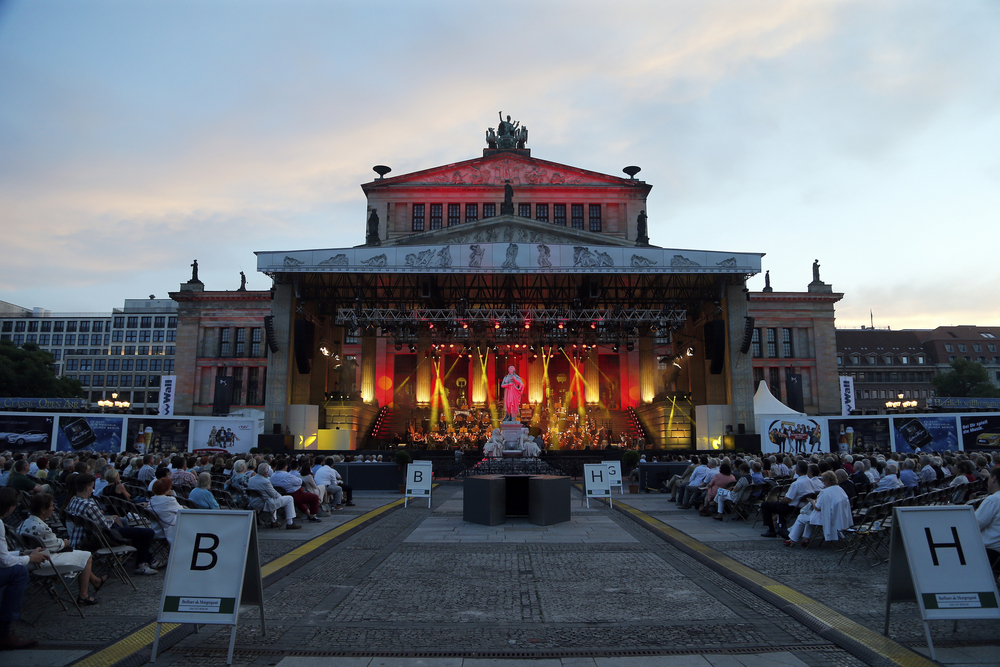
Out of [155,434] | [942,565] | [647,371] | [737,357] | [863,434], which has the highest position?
[647,371]

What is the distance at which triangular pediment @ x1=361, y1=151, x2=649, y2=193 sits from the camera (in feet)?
173

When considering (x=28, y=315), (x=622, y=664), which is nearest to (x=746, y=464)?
(x=622, y=664)

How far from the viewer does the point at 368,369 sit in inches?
1823

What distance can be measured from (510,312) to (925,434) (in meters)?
18.4

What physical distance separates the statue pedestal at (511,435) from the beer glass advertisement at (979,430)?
18.4 m

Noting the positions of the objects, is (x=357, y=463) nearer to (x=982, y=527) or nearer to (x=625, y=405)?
(x=982, y=527)

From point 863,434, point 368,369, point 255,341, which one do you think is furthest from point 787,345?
point 255,341

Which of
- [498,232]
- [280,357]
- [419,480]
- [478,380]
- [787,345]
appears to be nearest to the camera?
[419,480]

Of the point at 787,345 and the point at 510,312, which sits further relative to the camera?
the point at 787,345

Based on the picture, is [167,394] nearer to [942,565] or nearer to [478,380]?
[478,380]

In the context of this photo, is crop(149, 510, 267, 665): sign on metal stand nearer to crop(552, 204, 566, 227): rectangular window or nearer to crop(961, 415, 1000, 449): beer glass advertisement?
crop(961, 415, 1000, 449): beer glass advertisement

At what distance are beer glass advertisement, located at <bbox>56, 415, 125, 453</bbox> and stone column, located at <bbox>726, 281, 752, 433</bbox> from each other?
88.9 feet

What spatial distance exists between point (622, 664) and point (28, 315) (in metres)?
135

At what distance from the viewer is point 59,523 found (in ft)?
29.0
